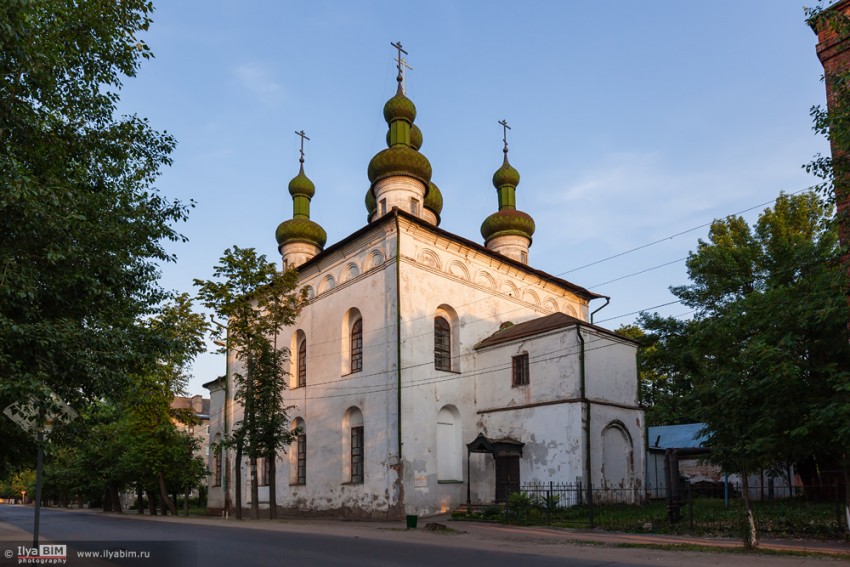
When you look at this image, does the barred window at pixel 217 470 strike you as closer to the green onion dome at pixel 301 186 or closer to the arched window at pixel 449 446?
the green onion dome at pixel 301 186

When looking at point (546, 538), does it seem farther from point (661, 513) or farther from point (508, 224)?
point (508, 224)

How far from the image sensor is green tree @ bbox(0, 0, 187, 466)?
7.84m

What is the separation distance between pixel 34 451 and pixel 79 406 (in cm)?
346

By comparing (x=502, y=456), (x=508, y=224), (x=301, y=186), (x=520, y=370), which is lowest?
(x=502, y=456)

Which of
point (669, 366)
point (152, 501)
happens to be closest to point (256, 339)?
point (152, 501)

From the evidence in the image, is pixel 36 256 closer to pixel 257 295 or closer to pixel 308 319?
pixel 257 295

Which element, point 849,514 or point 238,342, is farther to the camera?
point 238,342

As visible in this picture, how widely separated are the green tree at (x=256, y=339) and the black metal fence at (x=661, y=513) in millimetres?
7872

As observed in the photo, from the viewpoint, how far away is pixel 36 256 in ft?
27.4

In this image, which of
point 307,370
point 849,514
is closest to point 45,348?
point 849,514

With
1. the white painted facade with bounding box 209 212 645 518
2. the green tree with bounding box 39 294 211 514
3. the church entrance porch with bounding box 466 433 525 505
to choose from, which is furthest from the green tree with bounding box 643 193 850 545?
the green tree with bounding box 39 294 211 514

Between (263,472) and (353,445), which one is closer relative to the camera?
(353,445)

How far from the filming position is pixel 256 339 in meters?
25.3

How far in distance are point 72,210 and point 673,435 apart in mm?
31051
